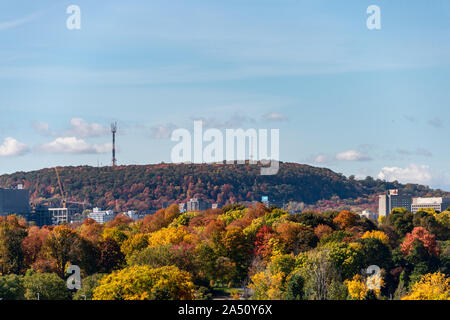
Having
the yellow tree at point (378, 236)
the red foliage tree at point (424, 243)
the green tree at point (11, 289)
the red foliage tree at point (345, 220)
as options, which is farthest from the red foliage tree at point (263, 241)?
the green tree at point (11, 289)

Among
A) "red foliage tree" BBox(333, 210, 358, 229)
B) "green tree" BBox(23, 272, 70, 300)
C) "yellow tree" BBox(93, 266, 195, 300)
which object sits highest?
"red foliage tree" BBox(333, 210, 358, 229)

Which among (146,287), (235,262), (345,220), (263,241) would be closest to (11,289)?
(146,287)

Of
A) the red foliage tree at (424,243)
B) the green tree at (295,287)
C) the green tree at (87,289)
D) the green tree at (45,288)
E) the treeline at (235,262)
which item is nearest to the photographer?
the green tree at (87,289)

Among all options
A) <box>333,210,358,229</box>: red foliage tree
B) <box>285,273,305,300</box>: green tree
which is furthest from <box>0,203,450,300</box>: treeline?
<box>333,210,358,229</box>: red foliage tree

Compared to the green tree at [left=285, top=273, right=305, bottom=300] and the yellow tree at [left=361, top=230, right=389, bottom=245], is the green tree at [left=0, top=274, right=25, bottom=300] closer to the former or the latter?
the green tree at [left=285, top=273, right=305, bottom=300]

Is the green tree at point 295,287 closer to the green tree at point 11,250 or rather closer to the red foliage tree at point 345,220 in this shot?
the green tree at point 11,250
